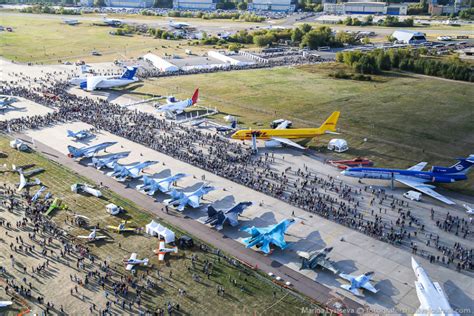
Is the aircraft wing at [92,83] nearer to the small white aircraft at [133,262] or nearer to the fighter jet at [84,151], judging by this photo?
the fighter jet at [84,151]

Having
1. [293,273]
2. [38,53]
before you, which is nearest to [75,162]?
[293,273]

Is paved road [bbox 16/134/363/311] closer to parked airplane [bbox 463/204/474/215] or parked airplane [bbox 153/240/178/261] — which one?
parked airplane [bbox 153/240/178/261]

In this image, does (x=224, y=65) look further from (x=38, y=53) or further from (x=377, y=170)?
(x=377, y=170)

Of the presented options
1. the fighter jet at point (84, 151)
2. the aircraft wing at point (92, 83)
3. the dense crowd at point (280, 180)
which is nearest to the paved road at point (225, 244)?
the fighter jet at point (84, 151)

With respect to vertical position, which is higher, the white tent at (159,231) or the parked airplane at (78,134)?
the parked airplane at (78,134)

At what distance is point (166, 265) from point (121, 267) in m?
4.73

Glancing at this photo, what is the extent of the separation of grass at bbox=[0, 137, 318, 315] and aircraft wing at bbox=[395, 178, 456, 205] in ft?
93.8

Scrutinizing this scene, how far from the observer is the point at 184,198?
5688cm

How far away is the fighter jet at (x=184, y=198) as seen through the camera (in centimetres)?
5662

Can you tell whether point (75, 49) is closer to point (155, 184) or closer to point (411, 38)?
point (155, 184)

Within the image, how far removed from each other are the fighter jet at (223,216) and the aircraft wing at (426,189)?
85.3ft

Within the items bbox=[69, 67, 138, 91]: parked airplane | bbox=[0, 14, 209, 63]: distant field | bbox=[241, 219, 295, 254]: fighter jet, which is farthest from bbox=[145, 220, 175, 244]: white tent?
bbox=[0, 14, 209, 63]: distant field

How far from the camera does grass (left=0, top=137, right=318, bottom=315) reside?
40562 mm

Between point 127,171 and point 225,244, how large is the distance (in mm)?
22688
